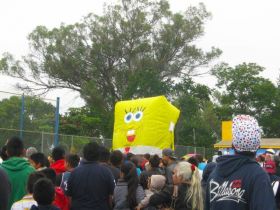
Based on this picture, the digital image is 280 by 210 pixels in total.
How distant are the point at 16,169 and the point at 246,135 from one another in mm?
3444

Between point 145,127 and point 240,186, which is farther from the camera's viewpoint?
point 145,127

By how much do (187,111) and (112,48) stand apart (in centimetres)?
903

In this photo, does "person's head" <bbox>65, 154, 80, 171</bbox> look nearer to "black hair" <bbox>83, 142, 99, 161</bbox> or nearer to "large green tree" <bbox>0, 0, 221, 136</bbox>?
"black hair" <bbox>83, 142, 99, 161</bbox>

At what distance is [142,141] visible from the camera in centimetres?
1294

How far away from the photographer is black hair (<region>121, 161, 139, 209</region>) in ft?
23.7

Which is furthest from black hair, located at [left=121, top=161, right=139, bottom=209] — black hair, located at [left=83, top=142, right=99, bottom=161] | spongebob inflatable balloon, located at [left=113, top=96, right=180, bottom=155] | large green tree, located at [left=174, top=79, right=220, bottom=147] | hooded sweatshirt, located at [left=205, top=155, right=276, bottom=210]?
large green tree, located at [left=174, top=79, right=220, bottom=147]

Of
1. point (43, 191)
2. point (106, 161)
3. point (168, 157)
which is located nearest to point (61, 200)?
point (43, 191)

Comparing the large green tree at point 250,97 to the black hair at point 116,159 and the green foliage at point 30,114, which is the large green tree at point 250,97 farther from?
the black hair at point 116,159

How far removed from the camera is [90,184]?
6711 mm

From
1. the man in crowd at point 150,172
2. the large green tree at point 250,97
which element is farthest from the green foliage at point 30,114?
the large green tree at point 250,97

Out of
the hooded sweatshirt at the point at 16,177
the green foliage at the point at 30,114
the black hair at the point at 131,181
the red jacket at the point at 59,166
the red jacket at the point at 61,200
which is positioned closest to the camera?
the hooded sweatshirt at the point at 16,177

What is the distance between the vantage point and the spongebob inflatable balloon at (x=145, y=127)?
1296 cm

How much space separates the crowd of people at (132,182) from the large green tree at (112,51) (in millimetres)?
42626

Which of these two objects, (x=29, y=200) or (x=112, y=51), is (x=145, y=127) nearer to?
(x=29, y=200)
